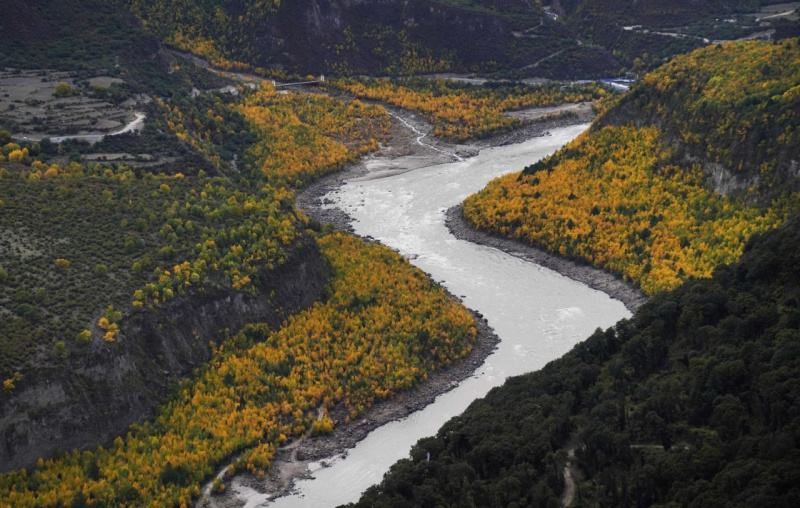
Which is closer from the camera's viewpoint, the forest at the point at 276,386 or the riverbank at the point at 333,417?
the forest at the point at 276,386

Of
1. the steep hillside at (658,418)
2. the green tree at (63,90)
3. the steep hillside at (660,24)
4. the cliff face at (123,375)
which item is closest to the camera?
the steep hillside at (658,418)

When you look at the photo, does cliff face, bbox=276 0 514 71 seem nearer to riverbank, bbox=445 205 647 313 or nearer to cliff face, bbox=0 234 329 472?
riverbank, bbox=445 205 647 313

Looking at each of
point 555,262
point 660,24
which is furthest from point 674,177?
point 660,24

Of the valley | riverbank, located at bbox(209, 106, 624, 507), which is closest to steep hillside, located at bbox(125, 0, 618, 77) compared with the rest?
the valley

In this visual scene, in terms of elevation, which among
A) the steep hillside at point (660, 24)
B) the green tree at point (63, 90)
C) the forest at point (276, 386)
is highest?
the green tree at point (63, 90)

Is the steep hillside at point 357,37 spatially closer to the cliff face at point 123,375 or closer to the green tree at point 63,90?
the green tree at point 63,90

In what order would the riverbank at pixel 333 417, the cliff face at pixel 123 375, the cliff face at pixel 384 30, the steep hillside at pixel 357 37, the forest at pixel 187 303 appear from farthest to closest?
the cliff face at pixel 384 30 → the steep hillside at pixel 357 37 → the riverbank at pixel 333 417 → the forest at pixel 187 303 → the cliff face at pixel 123 375

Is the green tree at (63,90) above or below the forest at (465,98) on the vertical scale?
above

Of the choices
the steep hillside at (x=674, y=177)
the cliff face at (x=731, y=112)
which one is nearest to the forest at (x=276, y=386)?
the steep hillside at (x=674, y=177)

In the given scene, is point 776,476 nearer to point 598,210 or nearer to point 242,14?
point 598,210
